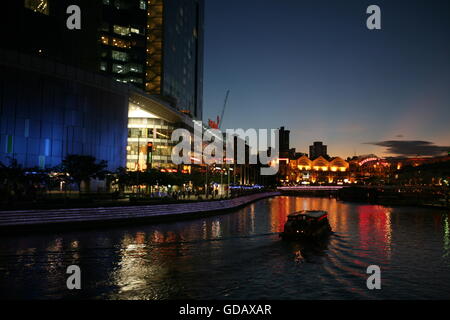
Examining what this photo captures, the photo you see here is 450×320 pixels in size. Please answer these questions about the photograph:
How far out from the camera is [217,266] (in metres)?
19.5

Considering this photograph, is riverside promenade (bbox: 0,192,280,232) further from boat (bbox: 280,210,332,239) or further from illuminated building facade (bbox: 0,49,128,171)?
illuminated building facade (bbox: 0,49,128,171)

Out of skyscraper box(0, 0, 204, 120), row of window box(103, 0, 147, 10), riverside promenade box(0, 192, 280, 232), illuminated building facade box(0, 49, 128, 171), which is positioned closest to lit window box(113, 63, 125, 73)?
skyscraper box(0, 0, 204, 120)

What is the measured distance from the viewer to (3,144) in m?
61.5

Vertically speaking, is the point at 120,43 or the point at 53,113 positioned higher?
the point at 120,43

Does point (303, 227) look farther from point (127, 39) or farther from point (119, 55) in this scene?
point (127, 39)

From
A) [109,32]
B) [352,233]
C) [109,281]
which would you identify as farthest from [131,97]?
[109,281]

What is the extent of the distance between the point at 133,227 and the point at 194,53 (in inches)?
6079

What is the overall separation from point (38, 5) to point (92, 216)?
6308 centimetres

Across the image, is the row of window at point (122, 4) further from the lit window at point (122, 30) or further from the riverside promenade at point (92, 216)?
the riverside promenade at point (92, 216)

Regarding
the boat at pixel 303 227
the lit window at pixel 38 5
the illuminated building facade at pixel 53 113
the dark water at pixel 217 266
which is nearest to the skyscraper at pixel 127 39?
the lit window at pixel 38 5

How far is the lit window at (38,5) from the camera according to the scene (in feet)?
254

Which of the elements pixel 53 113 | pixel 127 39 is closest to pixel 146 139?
pixel 53 113

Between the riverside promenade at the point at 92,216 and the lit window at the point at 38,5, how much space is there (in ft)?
190

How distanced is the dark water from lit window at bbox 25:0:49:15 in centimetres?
6483
